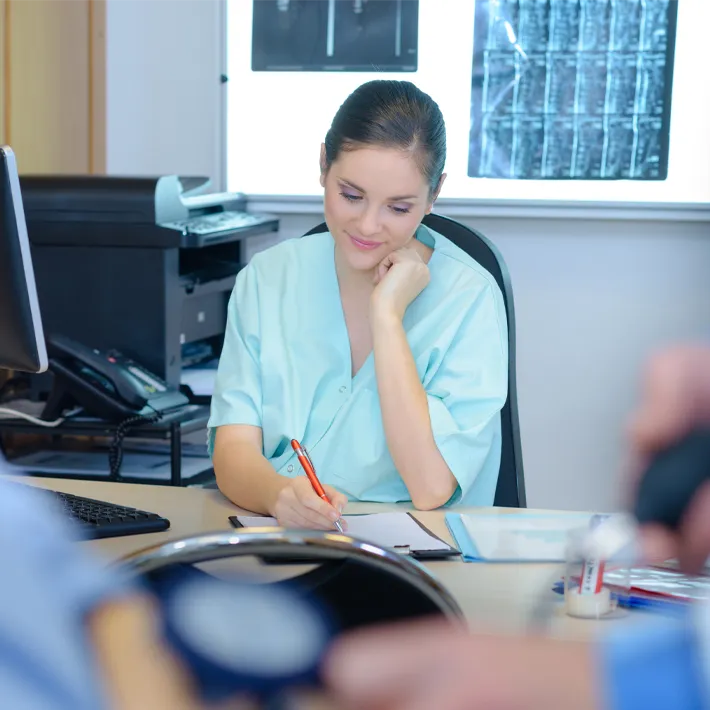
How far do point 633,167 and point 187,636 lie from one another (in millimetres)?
2877

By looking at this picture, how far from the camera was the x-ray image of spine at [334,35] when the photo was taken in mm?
3080

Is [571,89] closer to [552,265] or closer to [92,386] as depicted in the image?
[552,265]

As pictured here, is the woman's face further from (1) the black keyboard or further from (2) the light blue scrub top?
(1) the black keyboard

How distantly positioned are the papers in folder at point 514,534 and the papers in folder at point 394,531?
0.03m

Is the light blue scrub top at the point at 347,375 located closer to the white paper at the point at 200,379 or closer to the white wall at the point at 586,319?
the white paper at the point at 200,379

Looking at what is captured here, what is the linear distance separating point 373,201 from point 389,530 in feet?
1.96

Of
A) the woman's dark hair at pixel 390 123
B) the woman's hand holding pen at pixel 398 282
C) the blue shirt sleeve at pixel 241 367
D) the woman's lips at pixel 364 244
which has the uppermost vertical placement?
the woman's dark hair at pixel 390 123

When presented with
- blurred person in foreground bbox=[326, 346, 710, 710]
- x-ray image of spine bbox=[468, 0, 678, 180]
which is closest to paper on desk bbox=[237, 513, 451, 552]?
blurred person in foreground bbox=[326, 346, 710, 710]

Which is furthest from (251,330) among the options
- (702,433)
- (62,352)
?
(702,433)

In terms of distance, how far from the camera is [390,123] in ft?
5.70

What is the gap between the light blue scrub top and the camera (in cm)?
168

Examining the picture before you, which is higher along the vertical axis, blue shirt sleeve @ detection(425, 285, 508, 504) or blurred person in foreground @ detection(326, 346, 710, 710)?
blurred person in foreground @ detection(326, 346, 710, 710)

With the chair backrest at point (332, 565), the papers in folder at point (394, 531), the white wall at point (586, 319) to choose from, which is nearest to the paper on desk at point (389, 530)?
the papers in folder at point (394, 531)

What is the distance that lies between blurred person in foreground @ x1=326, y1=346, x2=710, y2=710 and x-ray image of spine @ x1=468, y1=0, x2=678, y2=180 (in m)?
2.85
